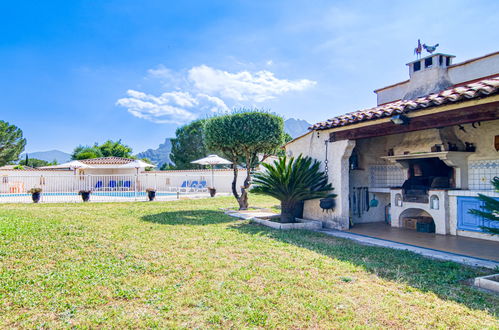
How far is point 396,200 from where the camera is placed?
31.6 ft

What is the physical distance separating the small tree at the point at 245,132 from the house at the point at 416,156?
1553 millimetres

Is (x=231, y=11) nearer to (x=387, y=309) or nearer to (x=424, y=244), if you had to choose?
(x=424, y=244)

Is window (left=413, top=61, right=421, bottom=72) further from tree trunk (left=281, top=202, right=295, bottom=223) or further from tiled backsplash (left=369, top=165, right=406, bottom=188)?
tree trunk (left=281, top=202, right=295, bottom=223)

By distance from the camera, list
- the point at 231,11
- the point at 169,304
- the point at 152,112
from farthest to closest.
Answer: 1. the point at 152,112
2. the point at 231,11
3. the point at 169,304

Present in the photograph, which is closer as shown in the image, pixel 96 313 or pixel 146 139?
pixel 96 313

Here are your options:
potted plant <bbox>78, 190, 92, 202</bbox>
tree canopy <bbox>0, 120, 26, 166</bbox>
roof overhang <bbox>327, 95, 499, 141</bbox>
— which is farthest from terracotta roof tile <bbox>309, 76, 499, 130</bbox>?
tree canopy <bbox>0, 120, 26, 166</bbox>

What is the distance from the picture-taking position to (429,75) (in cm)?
976

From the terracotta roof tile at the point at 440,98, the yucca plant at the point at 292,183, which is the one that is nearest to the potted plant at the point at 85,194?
the yucca plant at the point at 292,183

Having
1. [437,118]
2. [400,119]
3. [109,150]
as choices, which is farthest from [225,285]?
Result: [109,150]

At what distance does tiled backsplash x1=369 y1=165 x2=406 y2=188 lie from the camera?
1060cm

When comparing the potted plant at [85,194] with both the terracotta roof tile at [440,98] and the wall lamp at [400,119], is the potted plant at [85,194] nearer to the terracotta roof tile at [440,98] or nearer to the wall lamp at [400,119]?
the terracotta roof tile at [440,98]

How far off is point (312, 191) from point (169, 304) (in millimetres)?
6281

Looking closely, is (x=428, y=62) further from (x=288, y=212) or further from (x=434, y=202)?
(x=288, y=212)

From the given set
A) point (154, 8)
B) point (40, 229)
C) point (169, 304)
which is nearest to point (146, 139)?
point (154, 8)
